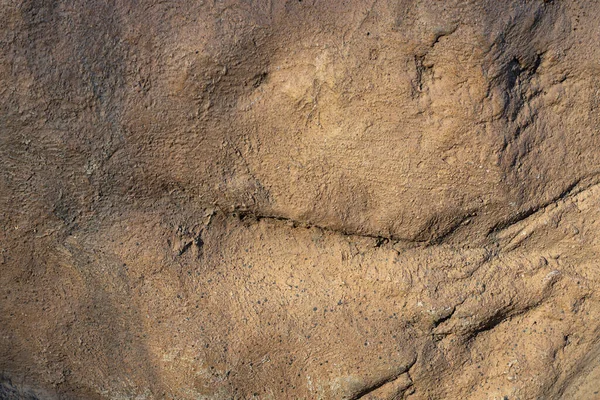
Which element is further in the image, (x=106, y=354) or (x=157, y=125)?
(x=106, y=354)

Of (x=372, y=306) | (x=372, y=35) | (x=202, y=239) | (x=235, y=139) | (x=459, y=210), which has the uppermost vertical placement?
(x=372, y=35)

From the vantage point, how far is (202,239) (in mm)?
1673

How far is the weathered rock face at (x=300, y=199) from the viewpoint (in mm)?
1534

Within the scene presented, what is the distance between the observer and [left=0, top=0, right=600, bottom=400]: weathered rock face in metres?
1.53

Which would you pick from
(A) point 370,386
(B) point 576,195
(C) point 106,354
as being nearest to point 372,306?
(A) point 370,386

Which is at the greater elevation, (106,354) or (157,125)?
(157,125)

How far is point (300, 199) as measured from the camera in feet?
5.41

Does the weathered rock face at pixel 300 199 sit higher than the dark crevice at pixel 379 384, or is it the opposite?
the weathered rock face at pixel 300 199

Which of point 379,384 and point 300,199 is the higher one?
point 300,199

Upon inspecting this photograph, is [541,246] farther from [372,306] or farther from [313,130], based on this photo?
[313,130]

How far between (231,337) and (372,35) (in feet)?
2.90

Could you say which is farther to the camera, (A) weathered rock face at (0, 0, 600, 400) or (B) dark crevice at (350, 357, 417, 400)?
(B) dark crevice at (350, 357, 417, 400)

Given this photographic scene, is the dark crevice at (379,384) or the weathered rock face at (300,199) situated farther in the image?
the dark crevice at (379,384)

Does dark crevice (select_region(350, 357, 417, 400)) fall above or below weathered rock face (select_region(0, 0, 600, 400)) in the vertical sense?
below
